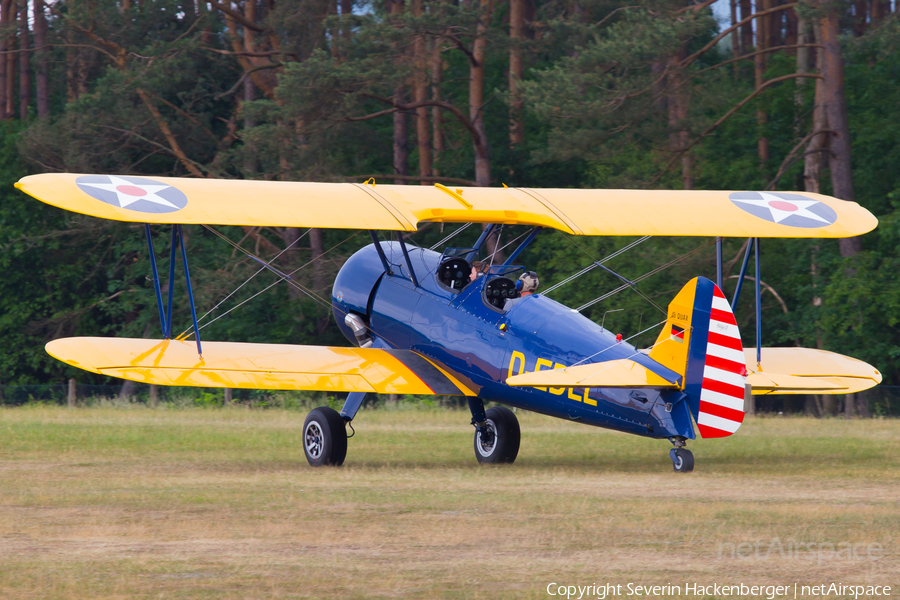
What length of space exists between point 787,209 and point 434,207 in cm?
403

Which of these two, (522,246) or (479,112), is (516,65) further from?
(522,246)

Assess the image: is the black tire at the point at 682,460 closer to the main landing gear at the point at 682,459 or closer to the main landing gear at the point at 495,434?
the main landing gear at the point at 682,459

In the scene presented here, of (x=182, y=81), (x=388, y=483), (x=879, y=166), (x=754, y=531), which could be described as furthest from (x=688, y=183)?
(x=754, y=531)

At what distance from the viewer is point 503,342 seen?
1067 cm

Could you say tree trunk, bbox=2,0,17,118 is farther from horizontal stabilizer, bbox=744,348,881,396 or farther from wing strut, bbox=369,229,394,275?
horizontal stabilizer, bbox=744,348,881,396

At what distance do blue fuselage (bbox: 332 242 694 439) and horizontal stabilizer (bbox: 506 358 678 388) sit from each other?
0.09m

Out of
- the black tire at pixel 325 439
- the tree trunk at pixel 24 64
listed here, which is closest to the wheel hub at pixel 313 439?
the black tire at pixel 325 439

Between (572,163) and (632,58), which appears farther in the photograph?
(572,163)

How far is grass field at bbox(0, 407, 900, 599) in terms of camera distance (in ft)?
19.5

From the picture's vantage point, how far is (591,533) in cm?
716

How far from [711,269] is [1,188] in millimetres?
21946

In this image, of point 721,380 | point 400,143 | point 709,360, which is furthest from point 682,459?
point 400,143

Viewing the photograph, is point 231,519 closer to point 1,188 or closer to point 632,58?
point 632,58

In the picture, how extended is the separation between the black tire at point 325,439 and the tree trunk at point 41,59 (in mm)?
25625
